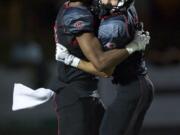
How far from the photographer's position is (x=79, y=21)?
432 centimetres

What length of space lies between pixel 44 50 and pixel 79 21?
4.24 metres

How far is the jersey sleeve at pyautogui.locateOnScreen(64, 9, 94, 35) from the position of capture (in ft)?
14.1

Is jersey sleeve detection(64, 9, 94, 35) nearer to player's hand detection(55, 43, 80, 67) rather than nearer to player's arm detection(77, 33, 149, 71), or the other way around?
player's arm detection(77, 33, 149, 71)

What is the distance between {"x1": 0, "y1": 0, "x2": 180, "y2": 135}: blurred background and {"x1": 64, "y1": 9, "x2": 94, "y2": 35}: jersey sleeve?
3983mm

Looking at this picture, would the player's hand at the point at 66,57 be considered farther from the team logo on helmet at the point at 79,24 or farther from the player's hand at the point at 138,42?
the player's hand at the point at 138,42

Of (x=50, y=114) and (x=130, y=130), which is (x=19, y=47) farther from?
(x=130, y=130)

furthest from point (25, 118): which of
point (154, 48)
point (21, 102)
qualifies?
point (21, 102)

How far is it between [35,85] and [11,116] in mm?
430

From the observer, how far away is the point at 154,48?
8625 millimetres

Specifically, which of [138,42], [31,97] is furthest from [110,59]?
[31,97]

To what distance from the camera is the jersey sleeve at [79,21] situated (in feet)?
14.1

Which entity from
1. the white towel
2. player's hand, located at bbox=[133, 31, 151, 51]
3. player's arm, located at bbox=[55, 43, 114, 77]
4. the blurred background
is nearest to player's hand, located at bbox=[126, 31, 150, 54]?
player's hand, located at bbox=[133, 31, 151, 51]

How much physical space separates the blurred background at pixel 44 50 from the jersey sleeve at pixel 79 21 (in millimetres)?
3983

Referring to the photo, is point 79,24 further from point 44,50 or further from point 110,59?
point 44,50
